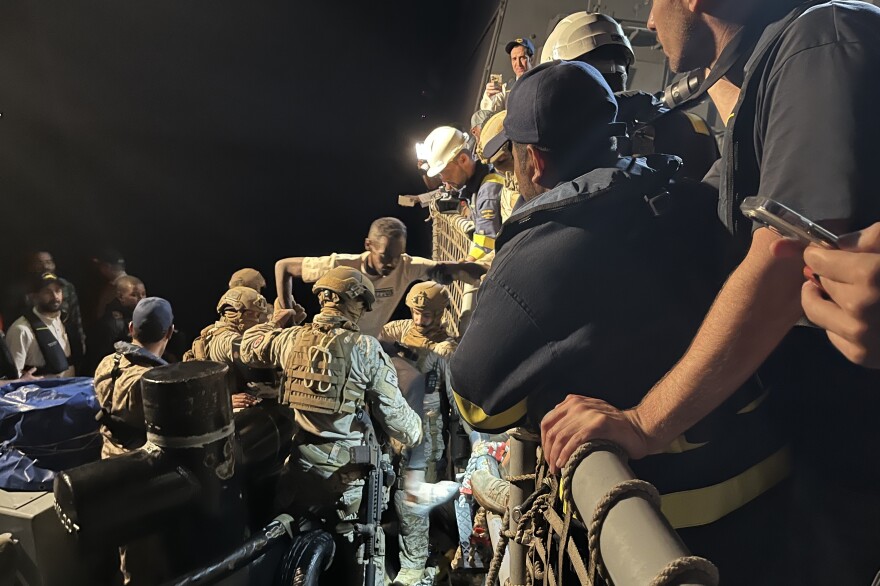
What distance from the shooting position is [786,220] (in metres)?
0.64

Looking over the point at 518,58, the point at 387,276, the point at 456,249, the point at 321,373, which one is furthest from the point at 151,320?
the point at 518,58

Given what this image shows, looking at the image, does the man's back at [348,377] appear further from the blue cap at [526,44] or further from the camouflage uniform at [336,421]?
the blue cap at [526,44]

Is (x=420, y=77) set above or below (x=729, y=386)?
above

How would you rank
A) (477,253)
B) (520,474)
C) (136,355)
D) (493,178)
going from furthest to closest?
(477,253) → (493,178) → (136,355) → (520,474)

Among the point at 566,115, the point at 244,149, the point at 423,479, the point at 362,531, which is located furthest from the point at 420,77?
the point at 566,115

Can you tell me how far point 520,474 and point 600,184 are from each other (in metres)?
0.74

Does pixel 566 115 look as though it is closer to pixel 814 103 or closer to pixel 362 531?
pixel 814 103

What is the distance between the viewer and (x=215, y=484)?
1950 mm

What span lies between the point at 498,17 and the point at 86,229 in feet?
24.7

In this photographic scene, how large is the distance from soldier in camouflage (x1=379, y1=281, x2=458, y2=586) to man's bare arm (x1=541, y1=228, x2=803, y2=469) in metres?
3.09

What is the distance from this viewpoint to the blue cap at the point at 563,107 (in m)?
1.11

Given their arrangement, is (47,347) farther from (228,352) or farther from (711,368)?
(711,368)

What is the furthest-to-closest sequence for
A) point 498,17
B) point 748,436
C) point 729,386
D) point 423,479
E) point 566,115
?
1. point 498,17
2. point 423,479
3. point 566,115
4. point 748,436
5. point 729,386

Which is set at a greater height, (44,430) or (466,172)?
(466,172)
